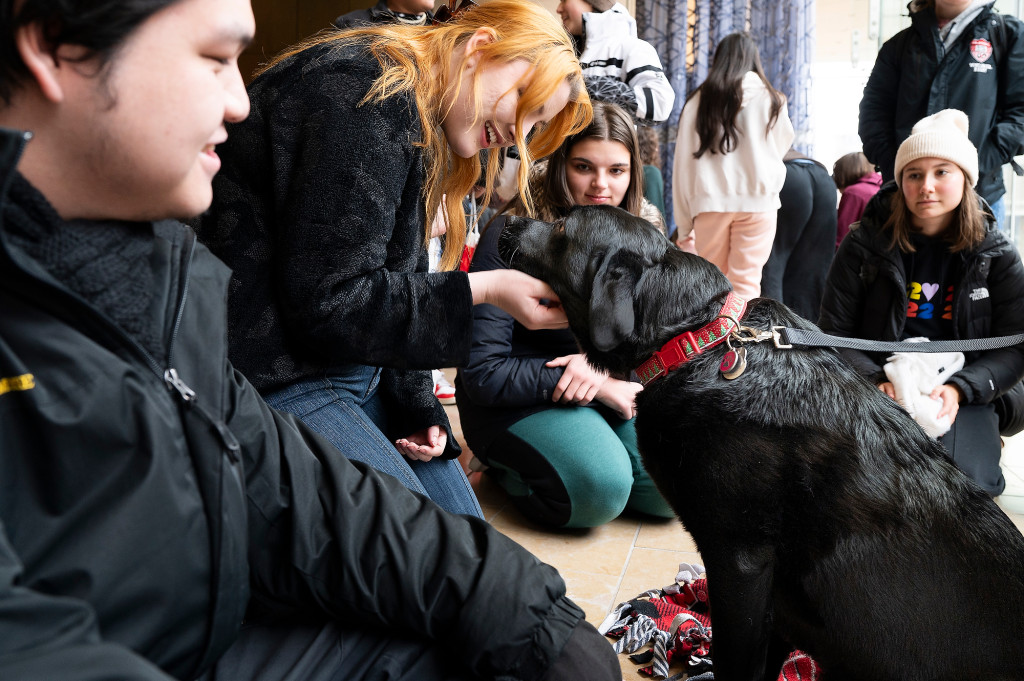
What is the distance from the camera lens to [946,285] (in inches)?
113

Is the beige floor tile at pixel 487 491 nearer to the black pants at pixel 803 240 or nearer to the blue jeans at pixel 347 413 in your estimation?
the blue jeans at pixel 347 413

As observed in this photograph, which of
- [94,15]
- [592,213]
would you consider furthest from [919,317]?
[94,15]

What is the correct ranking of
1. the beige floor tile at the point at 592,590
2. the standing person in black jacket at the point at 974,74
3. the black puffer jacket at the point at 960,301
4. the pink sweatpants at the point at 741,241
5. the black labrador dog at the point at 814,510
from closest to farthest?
the black labrador dog at the point at 814,510 → the beige floor tile at the point at 592,590 → the black puffer jacket at the point at 960,301 → the standing person in black jacket at the point at 974,74 → the pink sweatpants at the point at 741,241

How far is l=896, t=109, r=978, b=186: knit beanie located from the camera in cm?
284

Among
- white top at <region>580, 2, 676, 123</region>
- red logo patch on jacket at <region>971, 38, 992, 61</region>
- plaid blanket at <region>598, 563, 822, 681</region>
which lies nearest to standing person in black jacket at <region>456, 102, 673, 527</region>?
plaid blanket at <region>598, 563, 822, 681</region>

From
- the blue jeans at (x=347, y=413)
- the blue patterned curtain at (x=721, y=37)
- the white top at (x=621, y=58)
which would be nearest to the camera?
the blue jeans at (x=347, y=413)

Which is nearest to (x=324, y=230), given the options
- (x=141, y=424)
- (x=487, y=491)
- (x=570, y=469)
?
(x=141, y=424)

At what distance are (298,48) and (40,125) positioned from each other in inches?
41.2

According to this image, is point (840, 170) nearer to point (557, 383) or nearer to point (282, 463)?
point (557, 383)

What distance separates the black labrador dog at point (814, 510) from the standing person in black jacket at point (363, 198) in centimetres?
38

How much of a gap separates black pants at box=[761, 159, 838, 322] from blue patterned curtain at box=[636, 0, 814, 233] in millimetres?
1160

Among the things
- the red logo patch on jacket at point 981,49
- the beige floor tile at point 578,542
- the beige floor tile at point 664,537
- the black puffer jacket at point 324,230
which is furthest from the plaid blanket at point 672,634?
the red logo patch on jacket at point 981,49

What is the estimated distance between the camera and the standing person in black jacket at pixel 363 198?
1462 millimetres

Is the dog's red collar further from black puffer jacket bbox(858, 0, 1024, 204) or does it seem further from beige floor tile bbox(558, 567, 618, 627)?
black puffer jacket bbox(858, 0, 1024, 204)
